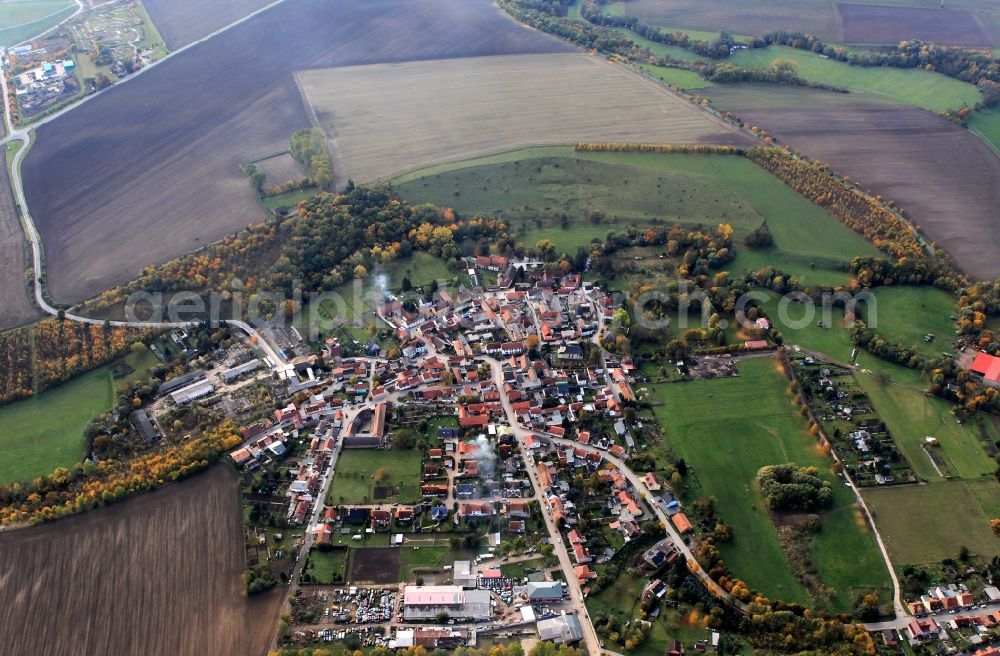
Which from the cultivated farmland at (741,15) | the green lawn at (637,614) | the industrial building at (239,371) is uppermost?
the cultivated farmland at (741,15)

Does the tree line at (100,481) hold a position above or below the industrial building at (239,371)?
below

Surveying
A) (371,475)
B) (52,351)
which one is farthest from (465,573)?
(52,351)

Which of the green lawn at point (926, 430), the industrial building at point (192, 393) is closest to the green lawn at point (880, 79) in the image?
the green lawn at point (926, 430)

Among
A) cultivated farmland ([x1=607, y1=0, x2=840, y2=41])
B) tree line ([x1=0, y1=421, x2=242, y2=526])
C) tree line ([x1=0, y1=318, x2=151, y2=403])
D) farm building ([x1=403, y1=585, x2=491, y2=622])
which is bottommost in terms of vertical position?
farm building ([x1=403, y1=585, x2=491, y2=622])

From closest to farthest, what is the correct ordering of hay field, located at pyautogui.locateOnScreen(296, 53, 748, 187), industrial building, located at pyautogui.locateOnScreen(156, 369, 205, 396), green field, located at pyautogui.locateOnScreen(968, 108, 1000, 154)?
industrial building, located at pyautogui.locateOnScreen(156, 369, 205, 396) → green field, located at pyautogui.locateOnScreen(968, 108, 1000, 154) → hay field, located at pyautogui.locateOnScreen(296, 53, 748, 187)

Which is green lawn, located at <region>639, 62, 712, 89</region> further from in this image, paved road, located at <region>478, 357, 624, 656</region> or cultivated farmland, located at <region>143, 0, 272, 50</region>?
cultivated farmland, located at <region>143, 0, 272, 50</region>

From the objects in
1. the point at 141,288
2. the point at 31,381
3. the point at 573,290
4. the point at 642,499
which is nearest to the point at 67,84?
the point at 141,288

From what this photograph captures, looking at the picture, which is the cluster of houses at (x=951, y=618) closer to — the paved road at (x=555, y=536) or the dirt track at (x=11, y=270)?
the paved road at (x=555, y=536)

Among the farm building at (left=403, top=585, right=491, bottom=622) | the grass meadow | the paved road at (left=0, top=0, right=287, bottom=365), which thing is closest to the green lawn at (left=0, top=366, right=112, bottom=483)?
the grass meadow
